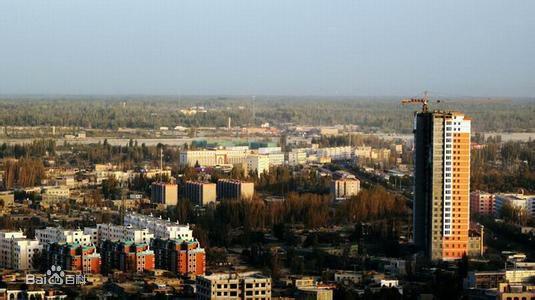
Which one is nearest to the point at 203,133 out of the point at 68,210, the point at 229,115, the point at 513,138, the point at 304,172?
the point at 229,115

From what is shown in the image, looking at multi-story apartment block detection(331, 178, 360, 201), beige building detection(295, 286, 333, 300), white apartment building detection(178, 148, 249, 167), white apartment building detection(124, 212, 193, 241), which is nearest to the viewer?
beige building detection(295, 286, 333, 300)

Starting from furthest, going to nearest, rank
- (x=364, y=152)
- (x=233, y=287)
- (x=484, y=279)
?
1. (x=364, y=152)
2. (x=484, y=279)
3. (x=233, y=287)

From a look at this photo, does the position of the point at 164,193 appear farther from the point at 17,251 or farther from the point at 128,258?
the point at 128,258

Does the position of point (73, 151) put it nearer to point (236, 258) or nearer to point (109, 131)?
point (109, 131)

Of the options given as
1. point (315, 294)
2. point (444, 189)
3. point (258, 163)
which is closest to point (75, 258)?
point (315, 294)

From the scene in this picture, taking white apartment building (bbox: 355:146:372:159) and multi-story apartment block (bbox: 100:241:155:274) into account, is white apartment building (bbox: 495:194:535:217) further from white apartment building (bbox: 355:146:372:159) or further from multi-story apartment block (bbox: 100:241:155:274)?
white apartment building (bbox: 355:146:372:159)

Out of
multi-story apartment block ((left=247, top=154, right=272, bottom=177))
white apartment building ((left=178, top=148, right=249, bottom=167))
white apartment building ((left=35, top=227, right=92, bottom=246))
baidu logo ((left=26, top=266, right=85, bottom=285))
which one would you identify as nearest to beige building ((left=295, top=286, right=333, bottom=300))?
baidu logo ((left=26, top=266, right=85, bottom=285))
